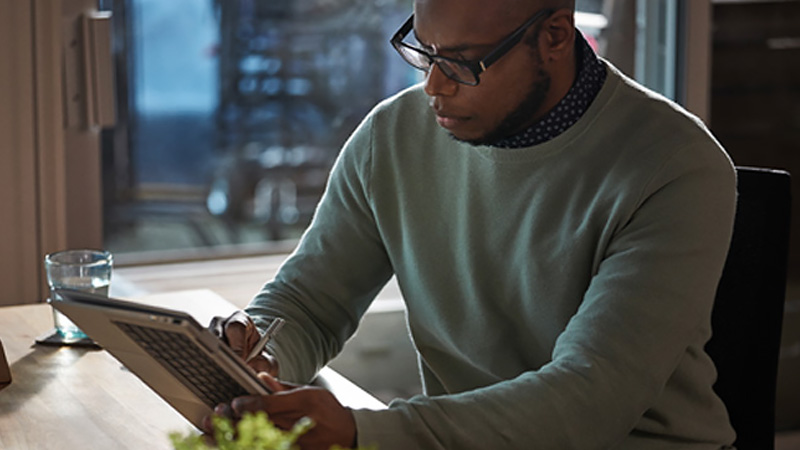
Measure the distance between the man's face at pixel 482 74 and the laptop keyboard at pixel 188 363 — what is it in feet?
1.64

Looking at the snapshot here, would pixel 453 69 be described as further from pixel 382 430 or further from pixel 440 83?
pixel 382 430

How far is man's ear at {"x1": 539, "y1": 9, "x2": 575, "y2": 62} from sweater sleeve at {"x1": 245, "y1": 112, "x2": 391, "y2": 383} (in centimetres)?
32

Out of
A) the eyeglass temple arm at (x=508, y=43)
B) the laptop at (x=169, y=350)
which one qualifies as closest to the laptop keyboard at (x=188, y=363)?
the laptop at (x=169, y=350)

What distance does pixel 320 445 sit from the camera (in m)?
0.99

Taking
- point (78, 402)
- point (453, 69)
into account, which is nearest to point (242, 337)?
point (78, 402)

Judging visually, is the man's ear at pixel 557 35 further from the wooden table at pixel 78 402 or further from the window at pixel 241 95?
the window at pixel 241 95

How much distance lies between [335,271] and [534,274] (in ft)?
1.01

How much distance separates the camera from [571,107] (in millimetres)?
1372

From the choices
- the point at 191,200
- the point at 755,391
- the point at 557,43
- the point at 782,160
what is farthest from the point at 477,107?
the point at 782,160

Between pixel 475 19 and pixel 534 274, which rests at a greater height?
pixel 475 19

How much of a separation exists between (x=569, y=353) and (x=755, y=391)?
39cm

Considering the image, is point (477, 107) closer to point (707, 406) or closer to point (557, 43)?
point (557, 43)

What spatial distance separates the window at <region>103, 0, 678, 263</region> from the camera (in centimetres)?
244

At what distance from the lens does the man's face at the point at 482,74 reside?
1.31 metres
